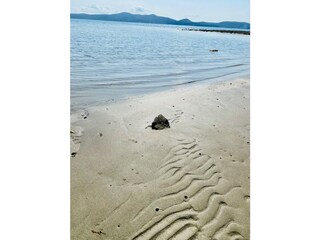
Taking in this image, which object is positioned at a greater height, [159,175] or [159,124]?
[159,124]

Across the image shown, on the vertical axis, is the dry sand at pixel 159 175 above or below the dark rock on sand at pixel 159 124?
below

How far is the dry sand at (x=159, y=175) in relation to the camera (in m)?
2.76

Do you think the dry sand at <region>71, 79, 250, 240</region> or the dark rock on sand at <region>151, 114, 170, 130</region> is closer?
the dry sand at <region>71, 79, 250, 240</region>

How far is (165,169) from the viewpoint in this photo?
12.5ft

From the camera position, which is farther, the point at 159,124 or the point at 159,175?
the point at 159,124

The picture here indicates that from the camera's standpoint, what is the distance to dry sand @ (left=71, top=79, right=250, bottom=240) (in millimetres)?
2762

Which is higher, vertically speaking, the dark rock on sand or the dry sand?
the dark rock on sand

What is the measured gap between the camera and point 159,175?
3.64 metres

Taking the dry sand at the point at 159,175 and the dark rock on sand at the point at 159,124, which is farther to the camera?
the dark rock on sand at the point at 159,124
